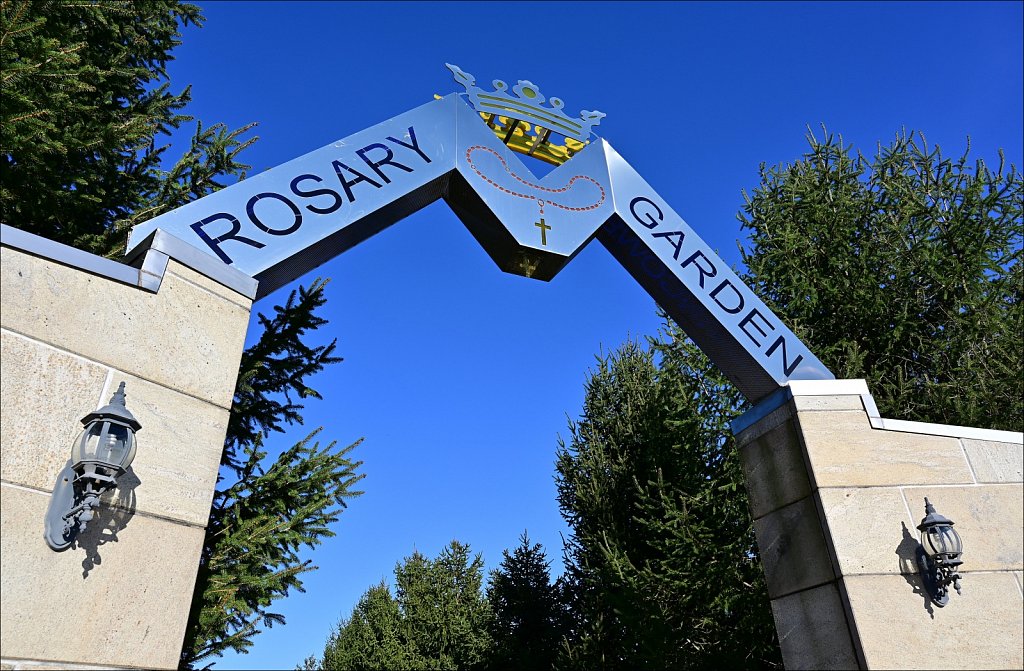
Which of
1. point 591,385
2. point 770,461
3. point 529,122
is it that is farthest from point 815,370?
point 591,385

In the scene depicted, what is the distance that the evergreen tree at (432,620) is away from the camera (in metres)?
24.5

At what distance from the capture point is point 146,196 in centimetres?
839

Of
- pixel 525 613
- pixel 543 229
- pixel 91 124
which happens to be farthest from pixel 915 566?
pixel 525 613

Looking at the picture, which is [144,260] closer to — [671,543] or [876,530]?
[876,530]

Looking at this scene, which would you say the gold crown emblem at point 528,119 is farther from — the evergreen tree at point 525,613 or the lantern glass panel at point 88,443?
the evergreen tree at point 525,613

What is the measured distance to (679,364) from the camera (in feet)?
45.3

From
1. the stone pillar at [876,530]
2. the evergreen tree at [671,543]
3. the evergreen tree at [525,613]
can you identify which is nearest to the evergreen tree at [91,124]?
the stone pillar at [876,530]

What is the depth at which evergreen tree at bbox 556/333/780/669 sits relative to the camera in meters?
12.4

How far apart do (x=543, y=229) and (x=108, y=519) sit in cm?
336

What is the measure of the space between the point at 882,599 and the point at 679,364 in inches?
383

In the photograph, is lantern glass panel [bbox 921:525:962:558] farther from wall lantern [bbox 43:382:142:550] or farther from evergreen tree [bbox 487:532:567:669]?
evergreen tree [bbox 487:532:567:669]

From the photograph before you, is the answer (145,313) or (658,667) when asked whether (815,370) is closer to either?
(145,313)

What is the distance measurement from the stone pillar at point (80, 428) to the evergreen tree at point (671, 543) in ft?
34.2

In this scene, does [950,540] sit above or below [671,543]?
below
